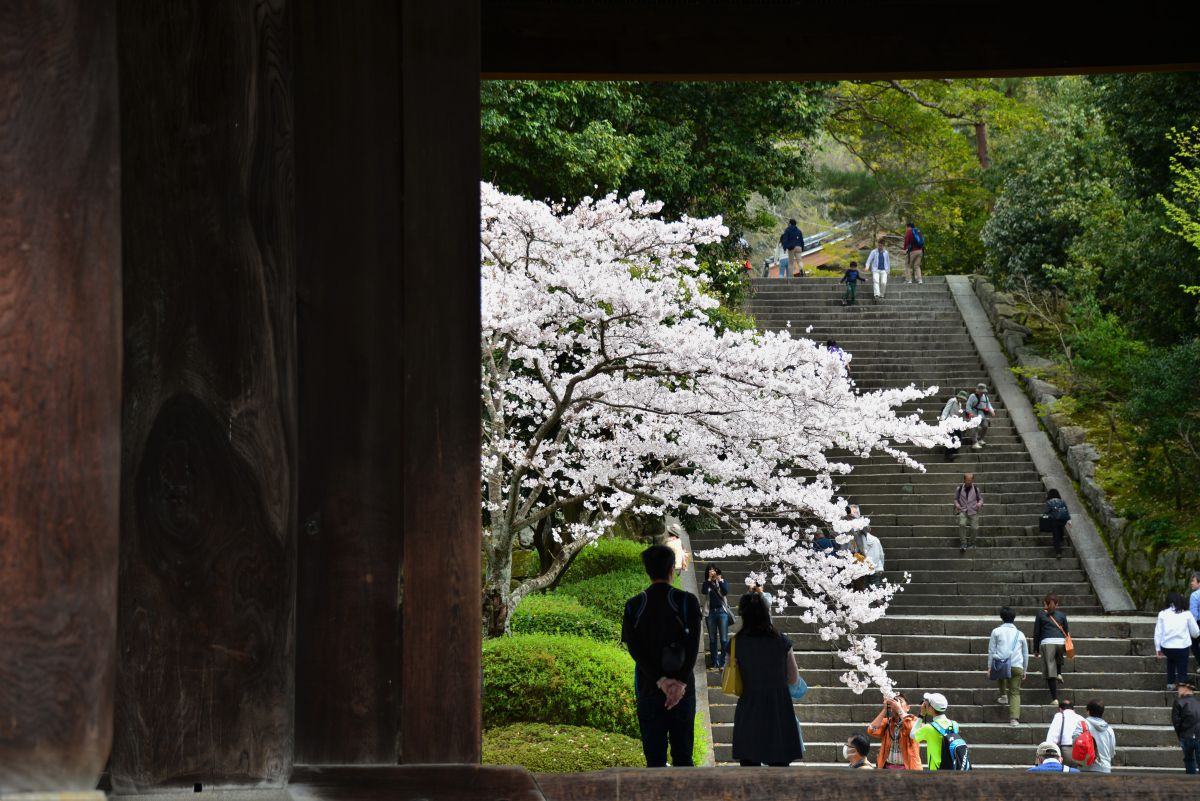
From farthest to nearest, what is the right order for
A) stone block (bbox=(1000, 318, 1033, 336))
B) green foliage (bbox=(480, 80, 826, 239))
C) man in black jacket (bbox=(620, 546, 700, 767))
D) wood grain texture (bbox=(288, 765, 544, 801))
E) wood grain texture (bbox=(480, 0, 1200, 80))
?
stone block (bbox=(1000, 318, 1033, 336)) → green foliage (bbox=(480, 80, 826, 239)) → man in black jacket (bbox=(620, 546, 700, 767)) → wood grain texture (bbox=(480, 0, 1200, 80)) → wood grain texture (bbox=(288, 765, 544, 801))

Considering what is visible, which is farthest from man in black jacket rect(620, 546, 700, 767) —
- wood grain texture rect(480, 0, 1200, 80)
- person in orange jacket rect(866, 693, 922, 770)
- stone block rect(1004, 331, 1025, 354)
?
stone block rect(1004, 331, 1025, 354)

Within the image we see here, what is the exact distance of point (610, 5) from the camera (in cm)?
568

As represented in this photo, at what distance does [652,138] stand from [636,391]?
8309 mm

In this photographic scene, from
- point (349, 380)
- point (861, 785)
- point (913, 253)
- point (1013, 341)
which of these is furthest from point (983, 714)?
point (913, 253)

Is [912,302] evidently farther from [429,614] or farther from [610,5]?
[429,614]

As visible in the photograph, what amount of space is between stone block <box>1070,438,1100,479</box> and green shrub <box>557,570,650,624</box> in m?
7.76

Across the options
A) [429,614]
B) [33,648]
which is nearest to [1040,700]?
[429,614]

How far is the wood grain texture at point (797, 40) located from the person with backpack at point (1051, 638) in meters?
10.6

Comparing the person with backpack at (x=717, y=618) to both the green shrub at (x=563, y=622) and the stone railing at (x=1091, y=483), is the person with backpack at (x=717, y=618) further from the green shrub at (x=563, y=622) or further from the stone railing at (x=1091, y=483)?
the stone railing at (x=1091, y=483)

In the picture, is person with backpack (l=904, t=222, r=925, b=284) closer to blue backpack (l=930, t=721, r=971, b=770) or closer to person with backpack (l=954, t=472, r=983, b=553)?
person with backpack (l=954, t=472, r=983, b=553)

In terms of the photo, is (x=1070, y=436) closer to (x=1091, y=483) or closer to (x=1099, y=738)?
(x=1091, y=483)

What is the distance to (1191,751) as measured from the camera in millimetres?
12398

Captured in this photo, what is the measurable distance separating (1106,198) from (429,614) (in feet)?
78.6

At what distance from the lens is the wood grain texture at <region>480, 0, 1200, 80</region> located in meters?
5.53
